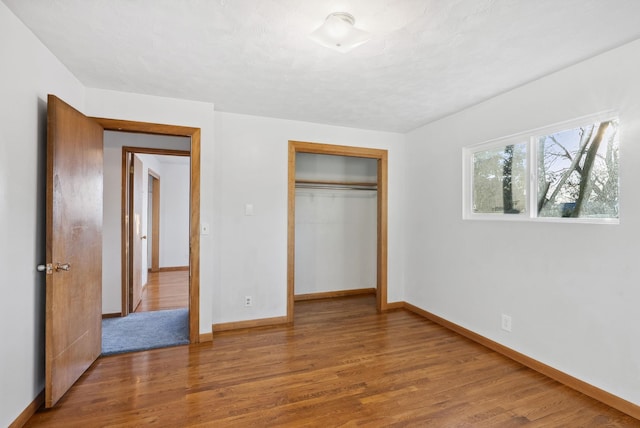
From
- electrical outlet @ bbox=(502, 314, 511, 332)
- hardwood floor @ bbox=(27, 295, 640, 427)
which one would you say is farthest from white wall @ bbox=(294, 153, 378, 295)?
electrical outlet @ bbox=(502, 314, 511, 332)

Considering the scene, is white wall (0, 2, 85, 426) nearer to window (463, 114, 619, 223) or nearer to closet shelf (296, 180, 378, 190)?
closet shelf (296, 180, 378, 190)

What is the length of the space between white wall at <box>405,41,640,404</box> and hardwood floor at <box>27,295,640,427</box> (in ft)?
1.02

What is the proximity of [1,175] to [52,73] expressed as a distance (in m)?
0.94

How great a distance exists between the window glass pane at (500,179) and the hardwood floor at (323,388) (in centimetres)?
139

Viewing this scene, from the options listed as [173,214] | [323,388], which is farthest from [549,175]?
[173,214]

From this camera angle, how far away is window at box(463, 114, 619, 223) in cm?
219

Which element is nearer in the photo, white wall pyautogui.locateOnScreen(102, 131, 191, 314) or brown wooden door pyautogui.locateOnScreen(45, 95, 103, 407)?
brown wooden door pyautogui.locateOnScreen(45, 95, 103, 407)

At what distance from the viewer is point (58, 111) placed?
2037 millimetres

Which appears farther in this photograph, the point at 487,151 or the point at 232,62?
the point at 487,151

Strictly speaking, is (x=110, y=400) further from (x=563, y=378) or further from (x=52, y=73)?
(x=563, y=378)

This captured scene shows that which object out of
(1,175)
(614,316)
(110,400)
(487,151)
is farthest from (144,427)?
(487,151)

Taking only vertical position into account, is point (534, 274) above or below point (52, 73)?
below

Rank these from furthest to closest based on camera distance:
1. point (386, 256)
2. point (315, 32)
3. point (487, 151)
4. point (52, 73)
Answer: point (386, 256), point (487, 151), point (52, 73), point (315, 32)

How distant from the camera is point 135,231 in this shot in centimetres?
406
